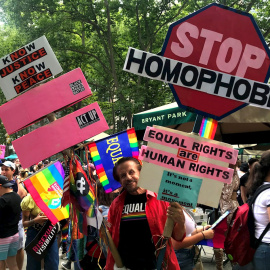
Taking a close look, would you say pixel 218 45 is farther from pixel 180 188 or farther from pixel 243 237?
pixel 243 237

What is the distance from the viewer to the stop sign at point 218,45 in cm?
256

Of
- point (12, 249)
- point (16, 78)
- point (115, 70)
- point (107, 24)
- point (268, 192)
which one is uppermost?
point (107, 24)

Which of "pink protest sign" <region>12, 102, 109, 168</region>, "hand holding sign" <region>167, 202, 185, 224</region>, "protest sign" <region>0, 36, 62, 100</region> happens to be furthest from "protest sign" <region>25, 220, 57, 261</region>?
"hand holding sign" <region>167, 202, 185, 224</region>

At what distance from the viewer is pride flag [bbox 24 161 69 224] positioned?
4.03 meters

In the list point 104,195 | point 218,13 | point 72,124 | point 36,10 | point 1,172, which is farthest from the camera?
point 36,10

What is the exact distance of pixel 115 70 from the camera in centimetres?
1881

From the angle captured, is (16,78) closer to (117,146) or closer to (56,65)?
(56,65)

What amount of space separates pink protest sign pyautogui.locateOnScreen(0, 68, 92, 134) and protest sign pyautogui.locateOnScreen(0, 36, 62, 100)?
0.30 ft

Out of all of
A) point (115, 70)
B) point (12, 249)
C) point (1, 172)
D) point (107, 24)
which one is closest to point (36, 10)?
point (107, 24)

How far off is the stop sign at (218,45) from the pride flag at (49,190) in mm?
1954

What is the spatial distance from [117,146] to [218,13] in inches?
94.0

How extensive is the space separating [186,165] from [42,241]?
8.57 feet

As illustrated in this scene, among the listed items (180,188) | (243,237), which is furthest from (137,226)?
(243,237)

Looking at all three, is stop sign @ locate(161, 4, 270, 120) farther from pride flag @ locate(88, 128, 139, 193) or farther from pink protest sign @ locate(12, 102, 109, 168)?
pride flag @ locate(88, 128, 139, 193)
